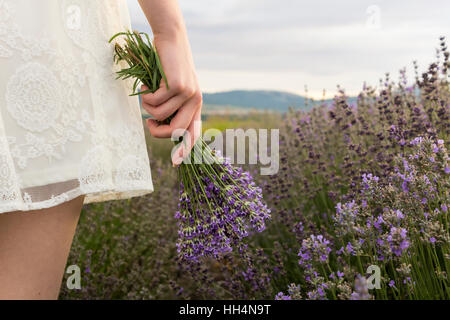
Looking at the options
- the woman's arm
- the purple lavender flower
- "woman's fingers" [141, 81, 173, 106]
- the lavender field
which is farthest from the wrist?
the lavender field

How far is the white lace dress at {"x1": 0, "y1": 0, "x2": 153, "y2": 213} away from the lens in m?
1.13

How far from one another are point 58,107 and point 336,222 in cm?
99

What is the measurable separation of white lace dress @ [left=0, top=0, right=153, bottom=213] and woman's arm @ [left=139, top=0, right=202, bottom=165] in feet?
0.41

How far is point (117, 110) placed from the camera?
129 cm

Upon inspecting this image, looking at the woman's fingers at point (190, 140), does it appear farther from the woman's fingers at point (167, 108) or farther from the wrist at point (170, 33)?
the wrist at point (170, 33)

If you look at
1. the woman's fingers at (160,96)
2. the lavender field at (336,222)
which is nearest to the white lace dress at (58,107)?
the woman's fingers at (160,96)

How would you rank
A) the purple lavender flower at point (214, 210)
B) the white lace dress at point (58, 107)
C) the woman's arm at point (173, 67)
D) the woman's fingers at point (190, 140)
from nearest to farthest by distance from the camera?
1. the white lace dress at point (58, 107)
2. the woman's arm at point (173, 67)
3. the woman's fingers at point (190, 140)
4. the purple lavender flower at point (214, 210)

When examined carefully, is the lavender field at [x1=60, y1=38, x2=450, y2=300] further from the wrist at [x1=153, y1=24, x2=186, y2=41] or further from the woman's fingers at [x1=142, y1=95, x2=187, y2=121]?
the wrist at [x1=153, y1=24, x2=186, y2=41]

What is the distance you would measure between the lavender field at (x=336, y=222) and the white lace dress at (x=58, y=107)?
0.63 metres

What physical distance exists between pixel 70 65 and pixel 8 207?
14.9 inches

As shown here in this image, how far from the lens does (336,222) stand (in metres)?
1.64

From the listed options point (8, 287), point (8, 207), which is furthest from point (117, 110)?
point (8, 287)

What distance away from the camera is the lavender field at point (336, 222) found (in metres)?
1.40
